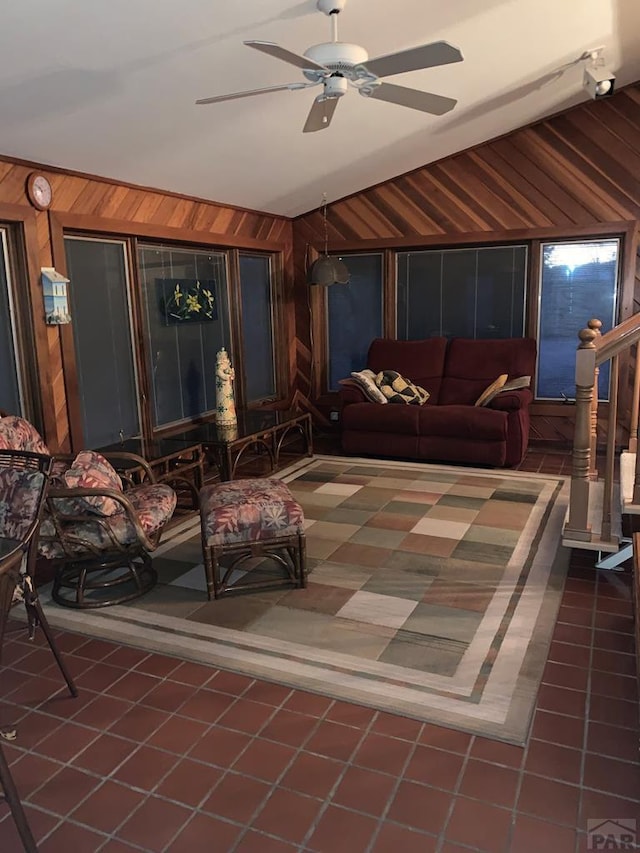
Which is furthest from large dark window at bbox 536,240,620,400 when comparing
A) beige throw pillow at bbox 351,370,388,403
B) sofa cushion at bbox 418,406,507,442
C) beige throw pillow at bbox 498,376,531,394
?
beige throw pillow at bbox 351,370,388,403

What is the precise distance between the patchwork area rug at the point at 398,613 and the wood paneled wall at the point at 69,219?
1.23 metres

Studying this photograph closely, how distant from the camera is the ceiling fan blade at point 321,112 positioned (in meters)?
3.09

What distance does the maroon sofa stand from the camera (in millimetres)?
5422

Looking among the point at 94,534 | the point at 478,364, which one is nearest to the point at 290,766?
the point at 94,534

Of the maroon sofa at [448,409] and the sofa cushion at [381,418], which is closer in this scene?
the maroon sofa at [448,409]

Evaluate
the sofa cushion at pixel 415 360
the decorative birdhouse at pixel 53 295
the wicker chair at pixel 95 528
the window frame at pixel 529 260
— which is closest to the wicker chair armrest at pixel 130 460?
the wicker chair at pixel 95 528

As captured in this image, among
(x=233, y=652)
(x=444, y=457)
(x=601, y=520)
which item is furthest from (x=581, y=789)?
(x=444, y=457)

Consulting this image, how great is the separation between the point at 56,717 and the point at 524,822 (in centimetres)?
158

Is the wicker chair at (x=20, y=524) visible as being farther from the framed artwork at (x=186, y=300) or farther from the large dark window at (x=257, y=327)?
the large dark window at (x=257, y=327)

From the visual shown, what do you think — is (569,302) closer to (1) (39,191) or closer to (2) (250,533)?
(2) (250,533)

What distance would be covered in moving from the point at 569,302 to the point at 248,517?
4.25 metres

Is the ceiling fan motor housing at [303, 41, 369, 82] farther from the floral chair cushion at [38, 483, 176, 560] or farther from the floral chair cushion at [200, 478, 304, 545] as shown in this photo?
the floral chair cushion at [38, 483, 176, 560]

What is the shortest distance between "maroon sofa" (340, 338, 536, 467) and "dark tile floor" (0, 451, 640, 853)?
285 cm

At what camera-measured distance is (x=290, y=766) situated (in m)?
2.08
